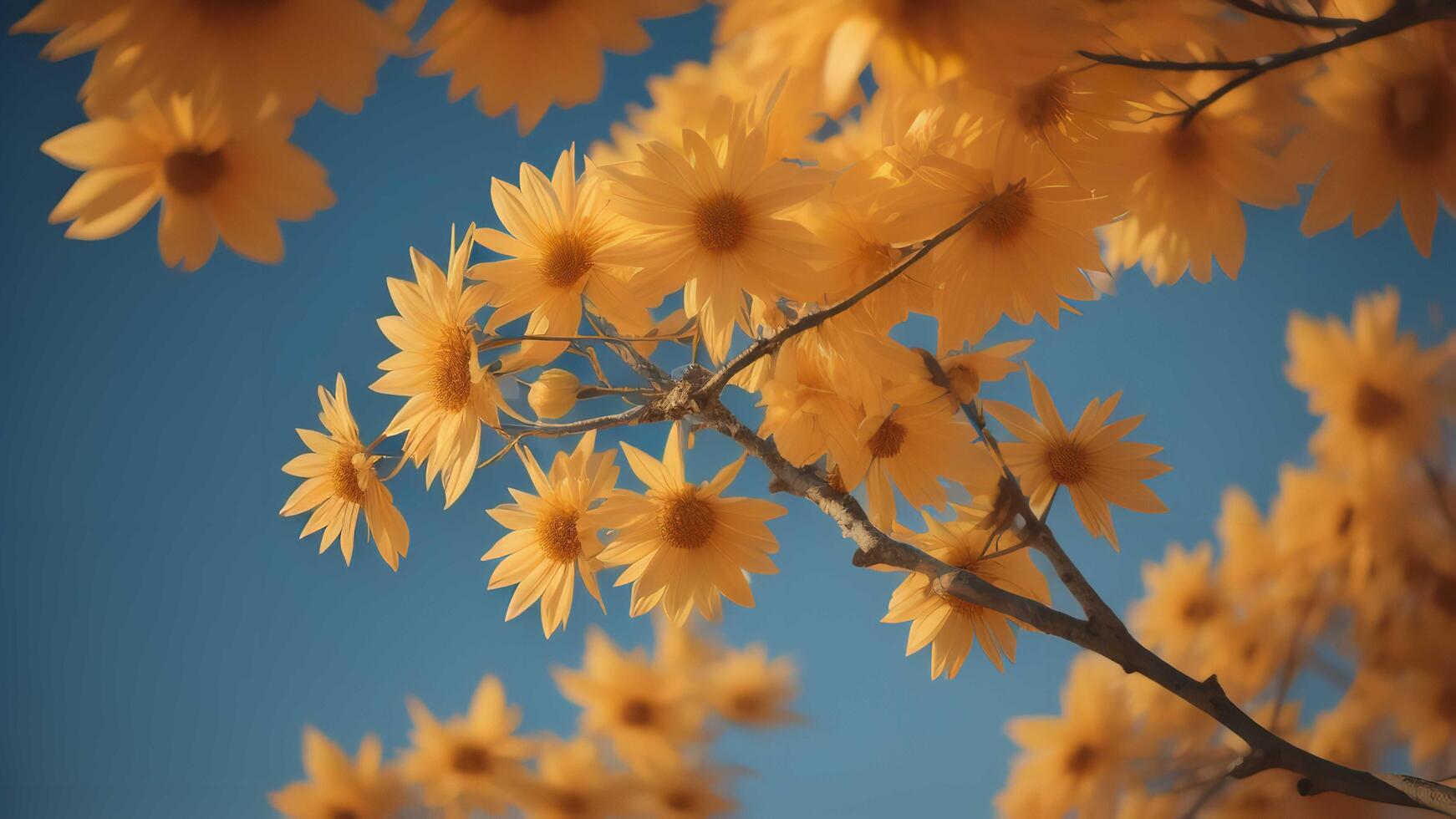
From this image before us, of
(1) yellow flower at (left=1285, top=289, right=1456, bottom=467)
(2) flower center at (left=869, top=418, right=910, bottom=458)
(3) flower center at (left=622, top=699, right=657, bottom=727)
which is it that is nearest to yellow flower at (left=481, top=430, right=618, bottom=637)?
(2) flower center at (left=869, top=418, right=910, bottom=458)

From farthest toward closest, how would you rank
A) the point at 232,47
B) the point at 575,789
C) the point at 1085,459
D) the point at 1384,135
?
the point at 575,789
the point at 1085,459
the point at 1384,135
the point at 232,47

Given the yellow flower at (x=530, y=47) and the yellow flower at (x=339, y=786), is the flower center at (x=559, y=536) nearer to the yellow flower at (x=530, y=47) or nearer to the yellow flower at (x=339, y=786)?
the yellow flower at (x=530, y=47)

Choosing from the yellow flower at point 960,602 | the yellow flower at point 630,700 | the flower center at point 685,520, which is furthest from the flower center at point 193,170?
the yellow flower at point 630,700

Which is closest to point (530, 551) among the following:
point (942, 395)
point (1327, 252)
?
point (942, 395)

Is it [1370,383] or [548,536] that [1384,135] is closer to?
[1370,383]

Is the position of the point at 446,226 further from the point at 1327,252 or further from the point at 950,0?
the point at 1327,252

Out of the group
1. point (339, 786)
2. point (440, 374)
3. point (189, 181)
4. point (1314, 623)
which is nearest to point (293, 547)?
point (339, 786)
